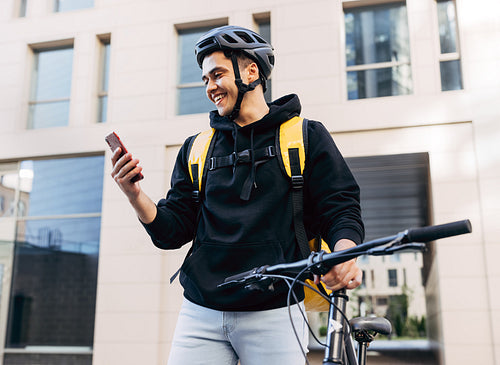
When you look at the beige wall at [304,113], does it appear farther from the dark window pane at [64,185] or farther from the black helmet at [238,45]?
the black helmet at [238,45]

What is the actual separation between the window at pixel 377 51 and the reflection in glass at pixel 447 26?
1.83 feet

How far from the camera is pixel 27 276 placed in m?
10.9

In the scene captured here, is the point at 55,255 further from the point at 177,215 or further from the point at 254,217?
the point at 254,217

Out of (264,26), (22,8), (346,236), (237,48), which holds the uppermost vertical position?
(22,8)

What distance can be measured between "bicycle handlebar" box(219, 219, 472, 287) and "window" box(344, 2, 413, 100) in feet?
27.3

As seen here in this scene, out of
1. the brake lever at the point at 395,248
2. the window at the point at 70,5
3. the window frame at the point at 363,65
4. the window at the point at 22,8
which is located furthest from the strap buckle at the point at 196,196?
the window at the point at 22,8

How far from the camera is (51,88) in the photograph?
450 inches

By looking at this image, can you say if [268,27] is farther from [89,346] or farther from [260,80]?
[260,80]

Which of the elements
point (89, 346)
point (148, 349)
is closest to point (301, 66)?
point (148, 349)

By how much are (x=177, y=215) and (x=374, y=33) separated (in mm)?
8385

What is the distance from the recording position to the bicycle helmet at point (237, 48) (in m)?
2.36

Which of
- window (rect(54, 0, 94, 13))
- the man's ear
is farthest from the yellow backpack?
window (rect(54, 0, 94, 13))

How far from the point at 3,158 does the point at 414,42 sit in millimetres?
7731

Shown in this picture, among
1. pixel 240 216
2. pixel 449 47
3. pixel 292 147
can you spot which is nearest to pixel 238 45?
pixel 292 147
